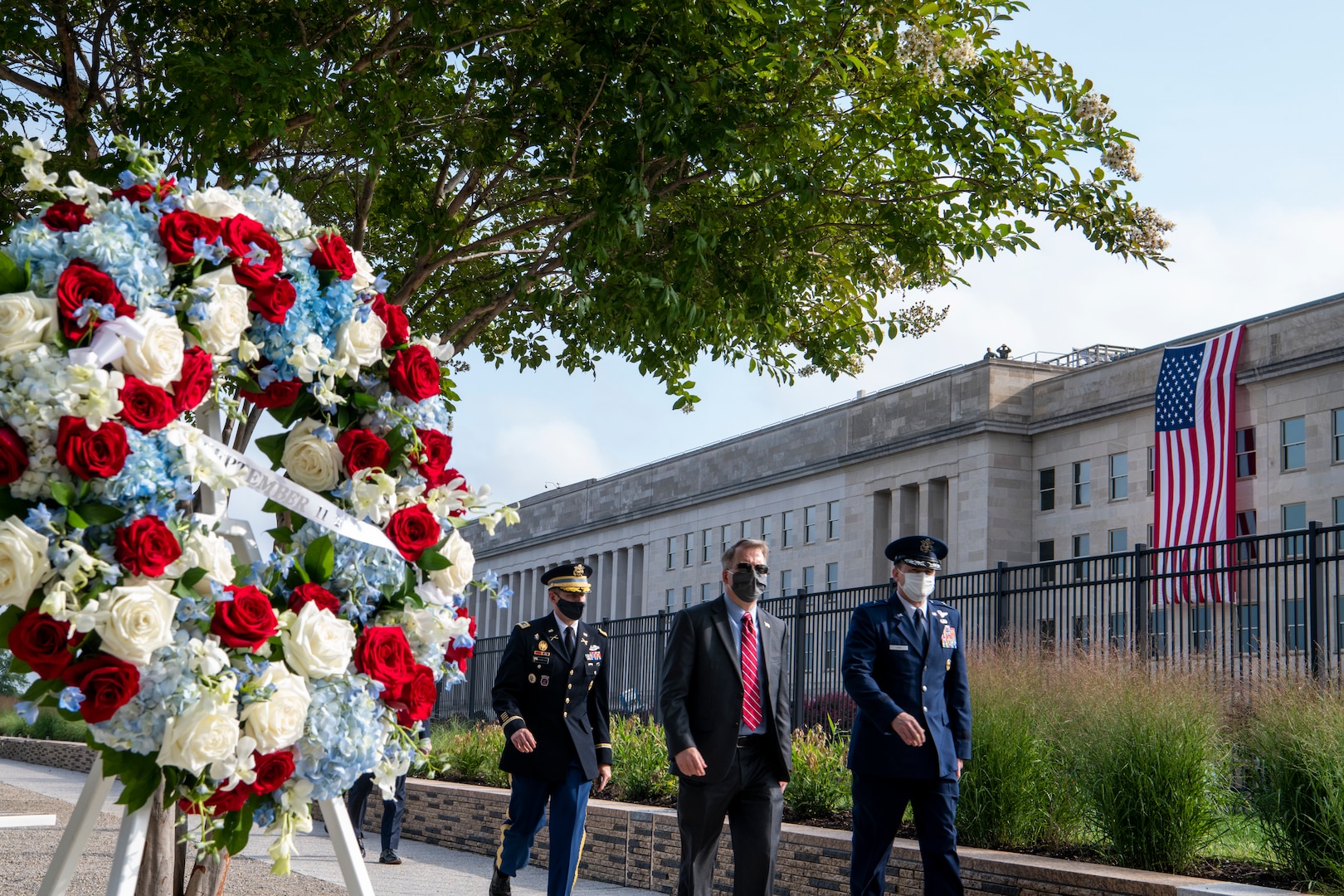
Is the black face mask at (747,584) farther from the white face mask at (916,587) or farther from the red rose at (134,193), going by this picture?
the red rose at (134,193)

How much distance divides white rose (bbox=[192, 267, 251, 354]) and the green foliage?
347 inches

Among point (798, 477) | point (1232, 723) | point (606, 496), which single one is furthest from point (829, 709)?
point (606, 496)

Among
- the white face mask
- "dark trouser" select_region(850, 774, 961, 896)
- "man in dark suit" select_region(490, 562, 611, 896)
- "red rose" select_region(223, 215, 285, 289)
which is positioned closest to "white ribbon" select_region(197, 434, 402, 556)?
"red rose" select_region(223, 215, 285, 289)

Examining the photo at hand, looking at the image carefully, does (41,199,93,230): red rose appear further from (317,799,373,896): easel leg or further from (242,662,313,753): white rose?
(317,799,373,896): easel leg

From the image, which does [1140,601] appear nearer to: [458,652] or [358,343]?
[458,652]

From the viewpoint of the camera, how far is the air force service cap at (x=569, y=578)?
9.55 meters

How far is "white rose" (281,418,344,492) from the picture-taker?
A: 4.49 metres

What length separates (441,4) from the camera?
938cm

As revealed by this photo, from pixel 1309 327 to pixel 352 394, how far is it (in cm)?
4796

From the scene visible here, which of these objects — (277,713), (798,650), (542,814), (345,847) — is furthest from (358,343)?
(798,650)

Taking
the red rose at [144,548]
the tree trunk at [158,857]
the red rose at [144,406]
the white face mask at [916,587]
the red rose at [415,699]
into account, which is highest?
the red rose at [144,406]

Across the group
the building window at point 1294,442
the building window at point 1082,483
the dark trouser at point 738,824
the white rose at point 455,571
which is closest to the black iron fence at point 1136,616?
the dark trouser at point 738,824

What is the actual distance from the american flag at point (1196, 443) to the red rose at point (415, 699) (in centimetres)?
4394

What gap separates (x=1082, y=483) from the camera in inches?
2229
